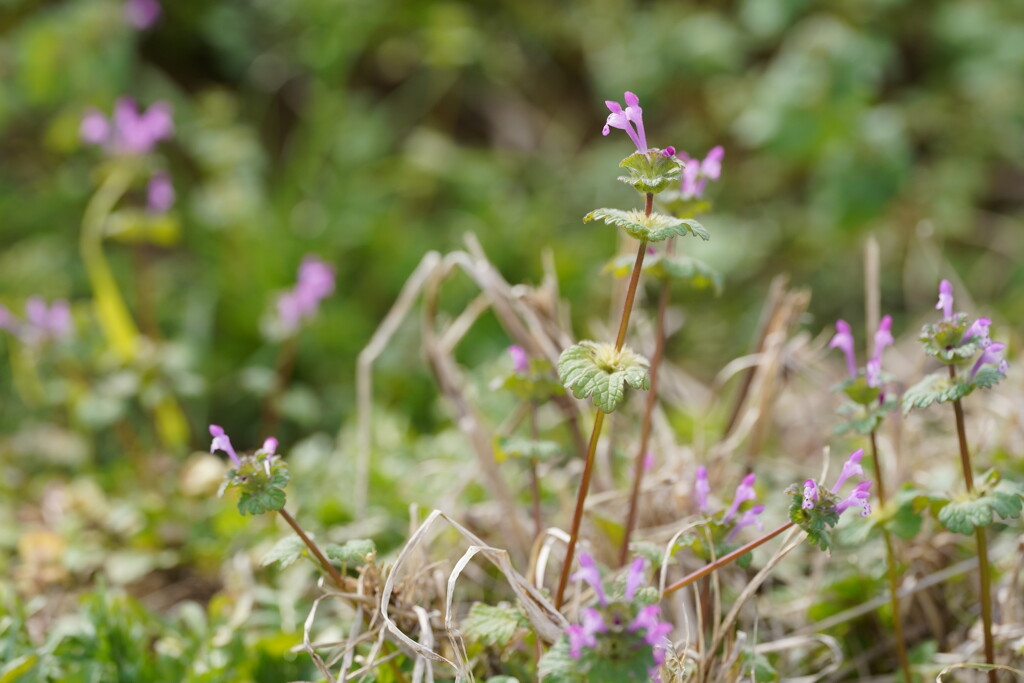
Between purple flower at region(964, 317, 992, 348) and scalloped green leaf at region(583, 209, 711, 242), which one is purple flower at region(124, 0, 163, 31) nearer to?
scalloped green leaf at region(583, 209, 711, 242)

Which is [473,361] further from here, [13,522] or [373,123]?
[13,522]

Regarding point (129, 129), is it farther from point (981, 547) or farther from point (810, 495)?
point (981, 547)

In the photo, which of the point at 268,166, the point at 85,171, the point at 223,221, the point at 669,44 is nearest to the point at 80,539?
the point at 223,221

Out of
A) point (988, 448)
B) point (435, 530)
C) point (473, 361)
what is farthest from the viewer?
point (473, 361)

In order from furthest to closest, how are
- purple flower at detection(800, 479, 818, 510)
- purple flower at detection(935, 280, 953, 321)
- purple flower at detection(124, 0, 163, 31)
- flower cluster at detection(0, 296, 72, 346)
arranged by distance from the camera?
purple flower at detection(124, 0, 163, 31)
flower cluster at detection(0, 296, 72, 346)
purple flower at detection(935, 280, 953, 321)
purple flower at detection(800, 479, 818, 510)

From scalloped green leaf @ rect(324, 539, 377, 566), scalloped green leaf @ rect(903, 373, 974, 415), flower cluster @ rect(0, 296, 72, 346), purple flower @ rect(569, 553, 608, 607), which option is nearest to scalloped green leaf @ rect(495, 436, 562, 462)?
scalloped green leaf @ rect(324, 539, 377, 566)

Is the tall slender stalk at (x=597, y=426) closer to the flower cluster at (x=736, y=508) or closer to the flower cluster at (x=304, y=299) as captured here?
the flower cluster at (x=736, y=508)
